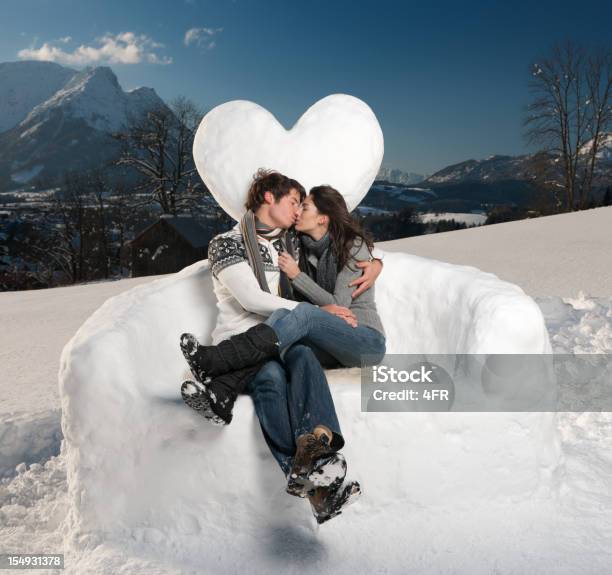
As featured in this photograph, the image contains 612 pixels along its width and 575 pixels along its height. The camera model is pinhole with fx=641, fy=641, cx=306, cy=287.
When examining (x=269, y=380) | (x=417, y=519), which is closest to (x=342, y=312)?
(x=269, y=380)

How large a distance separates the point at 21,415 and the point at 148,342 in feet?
5.08

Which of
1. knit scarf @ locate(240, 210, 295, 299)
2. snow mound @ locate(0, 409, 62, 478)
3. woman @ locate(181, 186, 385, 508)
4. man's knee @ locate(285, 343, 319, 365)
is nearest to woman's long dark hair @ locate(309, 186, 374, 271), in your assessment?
woman @ locate(181, 186, 385, 508)

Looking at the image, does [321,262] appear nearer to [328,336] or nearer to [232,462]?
[328,336]

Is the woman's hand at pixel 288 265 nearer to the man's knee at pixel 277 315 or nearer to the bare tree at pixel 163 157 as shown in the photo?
the man's knee at pixel 277 315

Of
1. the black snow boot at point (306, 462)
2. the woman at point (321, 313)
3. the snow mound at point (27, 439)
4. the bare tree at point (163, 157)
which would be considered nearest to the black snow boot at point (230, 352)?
the woman at point (321, 313)

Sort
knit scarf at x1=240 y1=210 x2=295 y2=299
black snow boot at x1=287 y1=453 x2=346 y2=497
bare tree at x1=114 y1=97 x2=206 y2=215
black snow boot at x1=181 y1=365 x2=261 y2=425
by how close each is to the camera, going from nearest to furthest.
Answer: black snow boot at x1=287 y1=453 x2=346 y2=497, black snow boot at x1=181 y1=365 x2=261 y2=425, knit scarf at x1=240 y1=210 x2=295 y2=299, bare tree at x1=114 y1=97 x2=206 y2=215

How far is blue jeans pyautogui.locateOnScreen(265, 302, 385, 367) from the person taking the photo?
2186 mm

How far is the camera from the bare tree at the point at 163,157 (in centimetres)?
1550

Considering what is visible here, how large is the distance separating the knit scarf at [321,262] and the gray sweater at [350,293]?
50 mm

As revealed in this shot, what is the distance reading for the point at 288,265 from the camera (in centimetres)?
253

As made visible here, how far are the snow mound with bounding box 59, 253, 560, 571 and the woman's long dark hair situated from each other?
2.17 ft

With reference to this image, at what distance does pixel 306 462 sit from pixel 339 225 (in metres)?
1.16

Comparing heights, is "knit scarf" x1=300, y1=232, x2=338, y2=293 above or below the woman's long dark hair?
below

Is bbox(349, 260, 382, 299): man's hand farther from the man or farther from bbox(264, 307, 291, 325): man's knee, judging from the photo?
bbox(264, 307, 291, 325): man's knee
